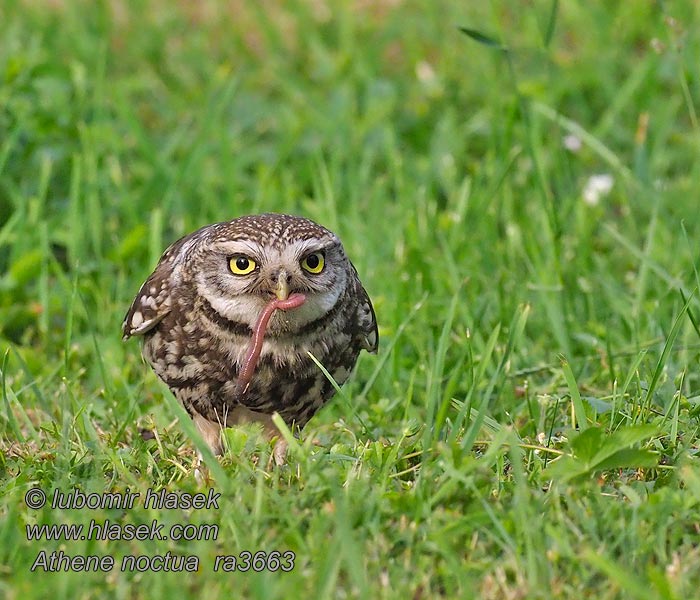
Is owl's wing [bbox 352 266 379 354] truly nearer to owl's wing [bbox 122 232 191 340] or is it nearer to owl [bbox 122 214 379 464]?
owl [bbox 122 214 379 464]

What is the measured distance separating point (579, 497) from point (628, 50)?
5.13 m

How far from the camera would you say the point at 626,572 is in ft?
9.48

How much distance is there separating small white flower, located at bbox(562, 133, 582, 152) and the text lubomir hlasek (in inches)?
161

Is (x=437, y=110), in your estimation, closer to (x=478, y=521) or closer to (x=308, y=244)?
(x=308, y=244)

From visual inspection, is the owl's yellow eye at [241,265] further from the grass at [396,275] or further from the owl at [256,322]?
the grass at [396,275]

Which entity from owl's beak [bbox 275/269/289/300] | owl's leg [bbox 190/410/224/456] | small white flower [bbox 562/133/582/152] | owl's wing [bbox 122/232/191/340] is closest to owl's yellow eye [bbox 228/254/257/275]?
owl's beak [bbox 275/269/289/300]

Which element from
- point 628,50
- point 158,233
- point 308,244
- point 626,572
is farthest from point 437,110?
point 626,572

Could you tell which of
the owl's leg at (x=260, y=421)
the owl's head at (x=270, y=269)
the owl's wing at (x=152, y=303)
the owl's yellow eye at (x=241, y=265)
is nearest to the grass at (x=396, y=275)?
the owl's leg at (x=260, y=421)

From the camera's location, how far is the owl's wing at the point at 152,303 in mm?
4129

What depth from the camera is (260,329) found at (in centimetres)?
378

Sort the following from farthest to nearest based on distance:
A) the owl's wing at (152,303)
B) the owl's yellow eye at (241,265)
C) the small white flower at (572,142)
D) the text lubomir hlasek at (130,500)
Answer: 1. the small white flower at (572,142)
2. the owl's wing at (152,303)
3. the owl's yellow eye at (241,265)
4. the text lubomir hlasek at (130,500)

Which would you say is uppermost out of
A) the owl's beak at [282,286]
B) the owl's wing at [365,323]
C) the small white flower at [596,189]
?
the owl's beak at [282,286]

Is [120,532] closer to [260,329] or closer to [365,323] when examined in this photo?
[260,329]

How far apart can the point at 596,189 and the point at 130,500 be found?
3.79 m
